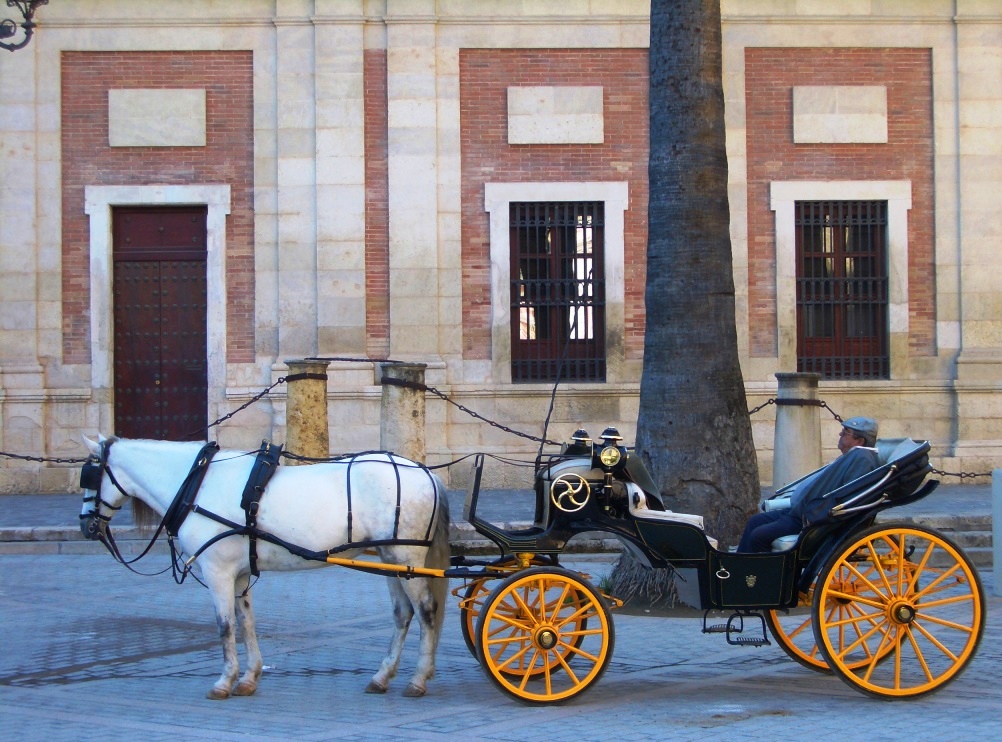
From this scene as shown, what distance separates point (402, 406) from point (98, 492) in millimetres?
6599

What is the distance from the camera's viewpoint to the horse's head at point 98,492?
7652 mm

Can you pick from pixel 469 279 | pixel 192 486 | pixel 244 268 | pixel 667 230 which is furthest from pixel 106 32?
pixel 192 486

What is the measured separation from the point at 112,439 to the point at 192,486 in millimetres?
601

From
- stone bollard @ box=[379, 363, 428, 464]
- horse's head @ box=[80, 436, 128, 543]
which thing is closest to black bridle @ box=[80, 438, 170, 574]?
horse's head @ box=[80, 436, 128, 543]

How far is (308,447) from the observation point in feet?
47.0

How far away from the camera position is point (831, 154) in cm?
1853

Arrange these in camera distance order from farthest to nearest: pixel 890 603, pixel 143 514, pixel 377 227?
1. pixel 377 227
2. pixel 143 514
3. pixel 890 603

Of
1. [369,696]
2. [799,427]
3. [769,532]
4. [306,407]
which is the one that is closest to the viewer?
[369,696]

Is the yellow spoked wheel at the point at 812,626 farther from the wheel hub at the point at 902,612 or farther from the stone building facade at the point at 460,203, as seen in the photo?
the stone building facade at the point at 460,203

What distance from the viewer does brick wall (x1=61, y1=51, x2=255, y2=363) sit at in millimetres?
18281

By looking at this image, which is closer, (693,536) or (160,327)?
(693,536)

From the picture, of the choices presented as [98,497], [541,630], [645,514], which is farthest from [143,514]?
[645,514]

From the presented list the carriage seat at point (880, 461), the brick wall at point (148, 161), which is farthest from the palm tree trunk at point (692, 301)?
the brick wall at point (148, 161)

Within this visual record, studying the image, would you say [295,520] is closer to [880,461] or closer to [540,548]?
[540,548]
